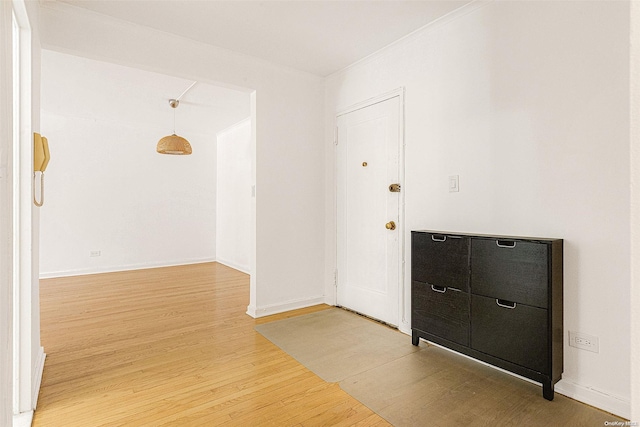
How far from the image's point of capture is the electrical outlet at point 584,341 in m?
1.99

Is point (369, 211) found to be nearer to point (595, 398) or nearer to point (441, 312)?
point (441, 312)

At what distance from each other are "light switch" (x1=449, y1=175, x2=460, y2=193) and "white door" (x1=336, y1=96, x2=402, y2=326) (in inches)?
21.1

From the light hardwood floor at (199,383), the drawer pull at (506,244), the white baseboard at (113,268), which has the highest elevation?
the drawer pull at (506,244)

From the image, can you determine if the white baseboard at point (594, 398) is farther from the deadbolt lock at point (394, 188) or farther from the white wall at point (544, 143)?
the deadbolt lock at point (394, 188)

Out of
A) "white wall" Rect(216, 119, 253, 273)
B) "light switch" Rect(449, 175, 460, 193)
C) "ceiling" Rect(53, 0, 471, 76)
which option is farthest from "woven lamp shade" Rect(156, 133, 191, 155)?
"light switch" Rect(449, 175, 460, 193)

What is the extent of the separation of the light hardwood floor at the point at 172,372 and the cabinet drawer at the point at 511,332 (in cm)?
89

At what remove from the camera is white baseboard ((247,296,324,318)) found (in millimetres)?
3558

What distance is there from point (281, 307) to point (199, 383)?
1501 millimetres

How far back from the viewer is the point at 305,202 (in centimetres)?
389

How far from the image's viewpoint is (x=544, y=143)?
2.21 meters

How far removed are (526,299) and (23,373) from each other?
2.86 meters

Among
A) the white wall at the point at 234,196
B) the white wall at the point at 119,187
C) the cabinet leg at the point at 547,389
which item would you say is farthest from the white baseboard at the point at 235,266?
the cabinet leg at the point at 547,389

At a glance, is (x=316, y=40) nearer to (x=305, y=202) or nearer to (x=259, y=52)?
(x=259, y=52)

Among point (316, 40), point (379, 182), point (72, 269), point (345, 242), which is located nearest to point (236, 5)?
point (316, 40)
